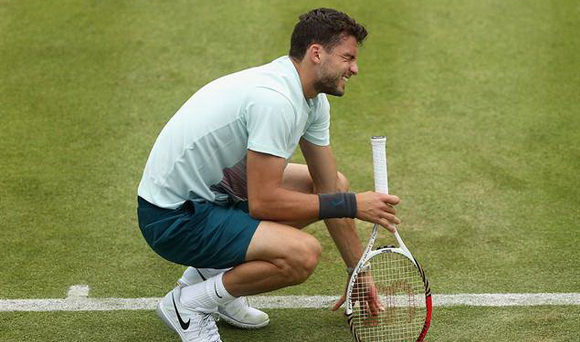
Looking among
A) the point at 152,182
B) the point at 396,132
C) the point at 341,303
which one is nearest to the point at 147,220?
the point at 152,182

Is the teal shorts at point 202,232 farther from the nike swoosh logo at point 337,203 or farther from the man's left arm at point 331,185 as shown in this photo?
the man's left arm at point 331,185

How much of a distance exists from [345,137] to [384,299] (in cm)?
277

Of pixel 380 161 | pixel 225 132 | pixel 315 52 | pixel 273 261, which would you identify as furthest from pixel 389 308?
pixel 315 52

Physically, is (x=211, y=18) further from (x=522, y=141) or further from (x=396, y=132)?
(x=522, y=141)

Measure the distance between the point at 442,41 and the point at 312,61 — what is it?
446 centimetres

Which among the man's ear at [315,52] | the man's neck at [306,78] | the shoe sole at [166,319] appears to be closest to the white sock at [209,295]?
the shoe sole at [166,319]

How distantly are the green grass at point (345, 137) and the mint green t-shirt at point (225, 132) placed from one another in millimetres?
907

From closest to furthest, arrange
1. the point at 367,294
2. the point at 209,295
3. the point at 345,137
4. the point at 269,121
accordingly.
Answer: the point at 269,121 → the point at 209,295 → the point at 367,294 → the point at 345,137

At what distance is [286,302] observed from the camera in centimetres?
682

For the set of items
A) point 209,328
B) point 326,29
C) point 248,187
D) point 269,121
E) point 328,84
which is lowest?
point 209,328

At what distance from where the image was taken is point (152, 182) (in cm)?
621

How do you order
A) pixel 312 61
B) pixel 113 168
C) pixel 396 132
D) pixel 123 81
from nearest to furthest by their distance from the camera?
pixel 312 61 < pixel 113 168 < pixel 396 132 < pixel 123 81

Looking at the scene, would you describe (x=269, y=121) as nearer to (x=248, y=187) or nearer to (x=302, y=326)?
(x=248, y=187)

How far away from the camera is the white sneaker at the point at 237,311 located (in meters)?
6.49
